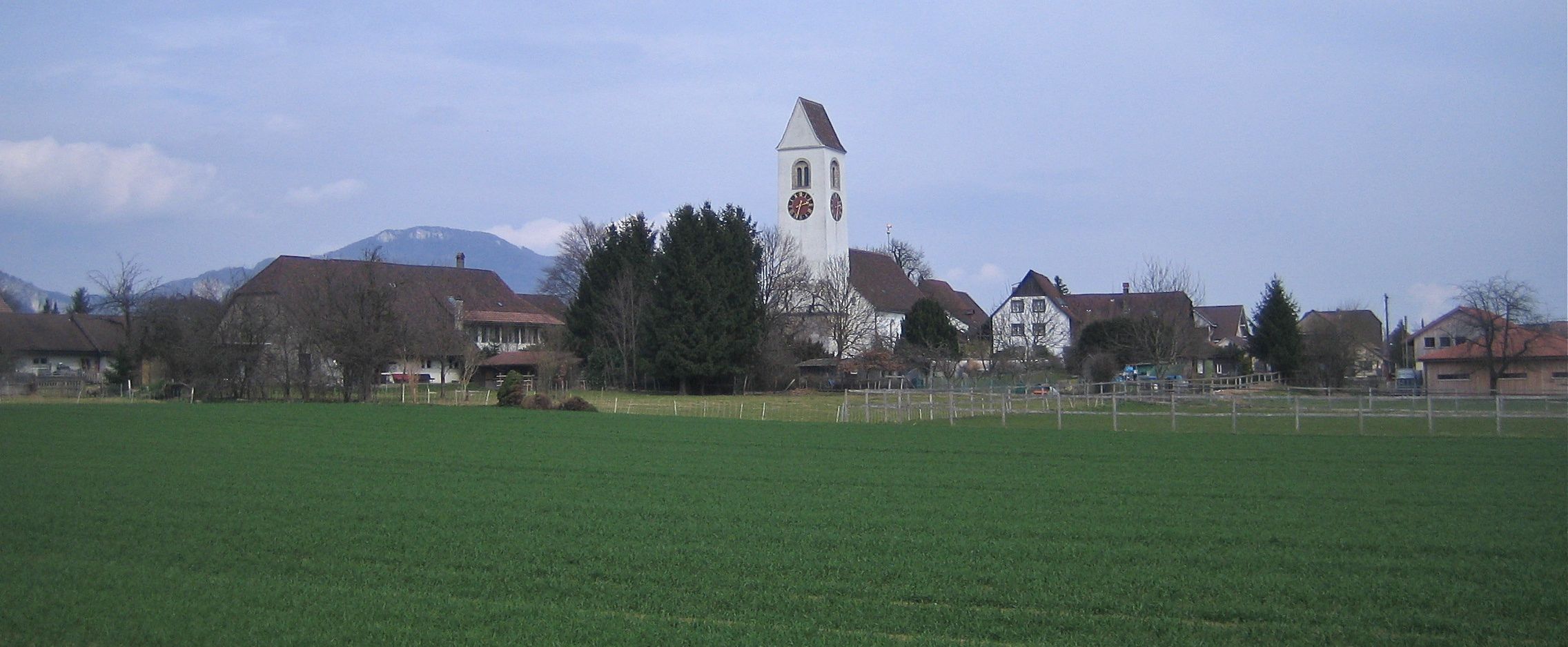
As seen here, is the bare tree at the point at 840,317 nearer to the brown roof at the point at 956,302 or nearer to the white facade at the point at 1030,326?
the white facade at the point at 1030,326

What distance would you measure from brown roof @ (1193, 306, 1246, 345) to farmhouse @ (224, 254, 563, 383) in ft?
207

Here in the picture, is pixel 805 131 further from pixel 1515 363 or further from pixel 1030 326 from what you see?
pixel 1515 363

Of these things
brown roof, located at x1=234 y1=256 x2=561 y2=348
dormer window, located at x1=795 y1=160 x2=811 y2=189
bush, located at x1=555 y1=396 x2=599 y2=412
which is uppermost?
dormer window, located at x1=795 y1=160 x2=811 y2=189

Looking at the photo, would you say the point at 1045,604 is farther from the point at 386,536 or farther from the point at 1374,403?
the point at 1374,403

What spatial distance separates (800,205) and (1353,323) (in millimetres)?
42261

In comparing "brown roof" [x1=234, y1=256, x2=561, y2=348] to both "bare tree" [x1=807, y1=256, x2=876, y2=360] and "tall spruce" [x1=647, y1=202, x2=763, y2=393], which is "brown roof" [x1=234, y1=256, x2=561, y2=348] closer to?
"tall spruce" [x1=647, y1=202, x2=763, y2=393]

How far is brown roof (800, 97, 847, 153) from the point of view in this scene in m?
87.8

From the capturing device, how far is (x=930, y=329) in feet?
251

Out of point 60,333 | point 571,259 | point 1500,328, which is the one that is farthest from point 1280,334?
point 60,333

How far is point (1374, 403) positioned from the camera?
4219 cm

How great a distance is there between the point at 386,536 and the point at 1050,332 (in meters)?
76.1

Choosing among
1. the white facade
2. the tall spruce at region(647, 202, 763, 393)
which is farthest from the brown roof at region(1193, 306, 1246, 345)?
the tall spruce at region(647, 202, 763, 393)

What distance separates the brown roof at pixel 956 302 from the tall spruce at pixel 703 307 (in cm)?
3437

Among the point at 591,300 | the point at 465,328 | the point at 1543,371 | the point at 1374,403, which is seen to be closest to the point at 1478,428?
the point at 1374,403
